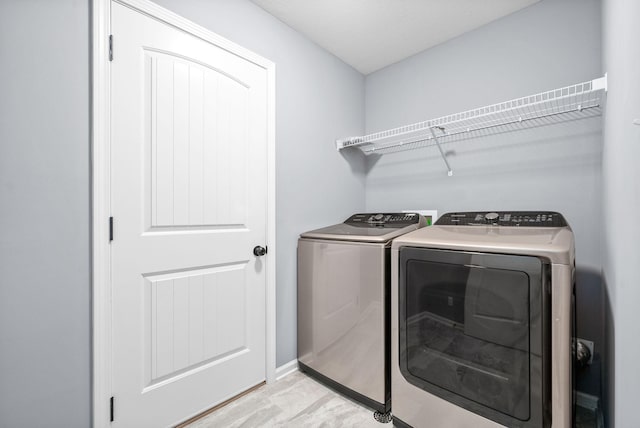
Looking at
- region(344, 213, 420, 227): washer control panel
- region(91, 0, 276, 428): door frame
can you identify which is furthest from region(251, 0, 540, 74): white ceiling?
region(344, 213, 420, 227): washer control panel

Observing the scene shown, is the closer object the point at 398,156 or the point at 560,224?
the point at 560,224

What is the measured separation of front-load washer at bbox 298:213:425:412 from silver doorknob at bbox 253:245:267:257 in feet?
0.97

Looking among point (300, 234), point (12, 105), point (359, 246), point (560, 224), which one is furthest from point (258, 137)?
point (560, 224)

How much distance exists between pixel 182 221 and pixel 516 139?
2100mm

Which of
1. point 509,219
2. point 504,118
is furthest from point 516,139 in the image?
point 509,219

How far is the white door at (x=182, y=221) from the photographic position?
4.12 ft

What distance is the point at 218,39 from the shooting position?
1.56 meters

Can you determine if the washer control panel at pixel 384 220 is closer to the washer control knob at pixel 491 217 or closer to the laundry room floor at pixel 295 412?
the washer control knob at pixel 491 217

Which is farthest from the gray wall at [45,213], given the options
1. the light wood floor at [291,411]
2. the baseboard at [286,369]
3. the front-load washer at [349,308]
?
the front-load washer at [349,308]

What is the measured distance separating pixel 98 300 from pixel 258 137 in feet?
3.82

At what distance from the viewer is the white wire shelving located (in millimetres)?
1492

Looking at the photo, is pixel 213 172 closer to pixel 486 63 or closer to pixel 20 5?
pixel 20 5

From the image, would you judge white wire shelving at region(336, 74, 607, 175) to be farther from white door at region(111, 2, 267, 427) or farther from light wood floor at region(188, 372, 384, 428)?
light wood floor at region(188, 372, 384, 428)

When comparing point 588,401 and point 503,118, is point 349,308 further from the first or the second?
point 503,118
